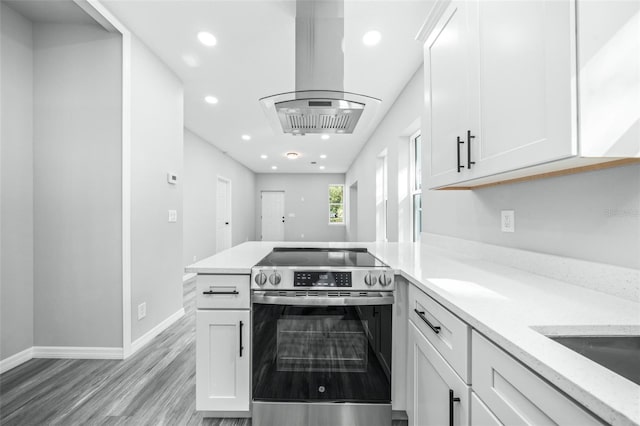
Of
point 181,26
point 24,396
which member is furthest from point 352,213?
point 24,396

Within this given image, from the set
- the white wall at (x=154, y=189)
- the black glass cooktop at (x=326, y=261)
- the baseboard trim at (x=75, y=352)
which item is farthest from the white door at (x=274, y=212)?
the black glass cooktop at (x=326, y=261)

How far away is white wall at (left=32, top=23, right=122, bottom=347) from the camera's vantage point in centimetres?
221

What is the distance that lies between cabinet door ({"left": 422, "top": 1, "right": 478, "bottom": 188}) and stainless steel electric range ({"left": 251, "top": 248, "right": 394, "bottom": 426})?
0.67 m

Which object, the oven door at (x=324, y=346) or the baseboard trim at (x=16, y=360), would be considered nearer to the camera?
the oven door at (x=324, y=346)

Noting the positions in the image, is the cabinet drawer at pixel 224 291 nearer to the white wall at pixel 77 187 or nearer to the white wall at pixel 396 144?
the white wall at pixel 77 187

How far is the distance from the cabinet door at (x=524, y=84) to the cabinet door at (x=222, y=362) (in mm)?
1383

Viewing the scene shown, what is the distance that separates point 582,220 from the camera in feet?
3.44

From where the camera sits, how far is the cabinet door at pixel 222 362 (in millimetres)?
1435

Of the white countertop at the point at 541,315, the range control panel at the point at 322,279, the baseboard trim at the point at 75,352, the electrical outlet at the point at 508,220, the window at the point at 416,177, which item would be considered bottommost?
the baseboard trim at the point at 75,352

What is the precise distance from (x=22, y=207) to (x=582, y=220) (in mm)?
3447

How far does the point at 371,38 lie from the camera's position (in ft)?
7.59

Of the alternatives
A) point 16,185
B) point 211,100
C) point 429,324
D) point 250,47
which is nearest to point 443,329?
point 429,324

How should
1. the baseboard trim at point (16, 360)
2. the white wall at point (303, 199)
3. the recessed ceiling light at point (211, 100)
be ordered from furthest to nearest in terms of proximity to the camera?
the white wall at point (303, 199)
the recessed ceiling light at point (211, 100)
the baseboard trim at point (16, 360)

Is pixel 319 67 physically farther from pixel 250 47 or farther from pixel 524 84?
pixel 524 84
